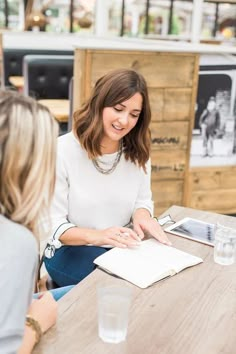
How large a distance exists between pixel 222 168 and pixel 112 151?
6.34 feet

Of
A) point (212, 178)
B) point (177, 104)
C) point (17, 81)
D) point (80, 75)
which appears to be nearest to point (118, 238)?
point (80, 75)

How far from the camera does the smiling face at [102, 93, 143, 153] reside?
Result: 1832 mm

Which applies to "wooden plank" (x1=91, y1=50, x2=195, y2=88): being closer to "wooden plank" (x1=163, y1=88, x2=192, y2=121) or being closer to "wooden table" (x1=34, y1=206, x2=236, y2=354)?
"wooden plank" (x1=163, y1=88, x2=192, y2=121)

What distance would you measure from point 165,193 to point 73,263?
68.0 inches

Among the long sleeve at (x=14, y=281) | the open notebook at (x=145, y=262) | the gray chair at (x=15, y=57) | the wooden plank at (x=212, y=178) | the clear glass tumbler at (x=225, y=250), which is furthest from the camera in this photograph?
the gray chair at (x=15, y=57)

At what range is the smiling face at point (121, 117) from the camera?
183 cm

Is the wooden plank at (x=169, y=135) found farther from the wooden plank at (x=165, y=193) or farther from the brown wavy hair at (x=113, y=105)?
the brown wavy hair at (x=113, y=105)

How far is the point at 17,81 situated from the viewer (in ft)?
16.6

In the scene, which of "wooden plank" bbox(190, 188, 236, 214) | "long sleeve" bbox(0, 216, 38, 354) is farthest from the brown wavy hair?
"wooden plank" bbox(190, 188, 236, 214)

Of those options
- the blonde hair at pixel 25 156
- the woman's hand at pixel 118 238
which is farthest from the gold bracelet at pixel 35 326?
the woman's hand at pixel 118 238

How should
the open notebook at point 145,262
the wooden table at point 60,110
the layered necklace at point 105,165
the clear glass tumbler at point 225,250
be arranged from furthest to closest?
1. the wooden table at point 60,110
2. the layered necklace at point 105,165
3. the clear glass tumbler at point 225,250
4. the open notebook at point 145,262

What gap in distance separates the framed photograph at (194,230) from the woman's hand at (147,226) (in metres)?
0.06

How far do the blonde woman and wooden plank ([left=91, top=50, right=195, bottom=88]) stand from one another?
2.13 metres

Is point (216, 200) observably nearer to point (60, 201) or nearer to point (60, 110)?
point (60, 110)
